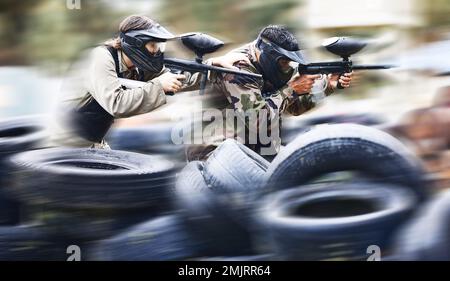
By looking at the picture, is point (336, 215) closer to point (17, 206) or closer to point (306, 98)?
point (306, 98)

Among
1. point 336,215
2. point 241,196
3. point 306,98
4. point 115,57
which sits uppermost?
point 115,57

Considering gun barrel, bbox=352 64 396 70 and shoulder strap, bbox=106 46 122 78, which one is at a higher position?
shoulder strap, bbox=106 46 122 78

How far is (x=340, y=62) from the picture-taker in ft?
12.8

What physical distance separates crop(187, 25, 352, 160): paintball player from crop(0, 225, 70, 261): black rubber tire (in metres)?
0.79

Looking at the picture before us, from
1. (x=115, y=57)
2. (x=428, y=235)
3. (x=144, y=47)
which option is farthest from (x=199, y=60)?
(x=428, y=235)

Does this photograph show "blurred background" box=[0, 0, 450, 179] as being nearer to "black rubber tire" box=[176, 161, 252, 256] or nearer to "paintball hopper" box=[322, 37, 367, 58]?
"paintball hopper" box=[322, 37, 367, 58]

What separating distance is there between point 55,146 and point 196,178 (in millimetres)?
692

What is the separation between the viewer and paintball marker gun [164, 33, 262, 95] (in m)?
3.89

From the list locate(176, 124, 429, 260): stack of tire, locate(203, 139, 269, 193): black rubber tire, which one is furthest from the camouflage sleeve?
locate(203, 139, 269, 193): black rubber tire

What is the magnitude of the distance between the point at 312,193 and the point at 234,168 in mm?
383

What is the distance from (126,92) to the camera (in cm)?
391

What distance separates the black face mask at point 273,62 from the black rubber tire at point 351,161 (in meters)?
0.32
